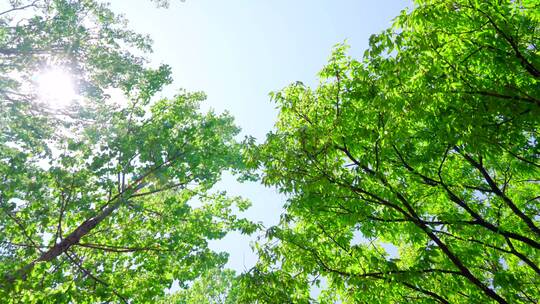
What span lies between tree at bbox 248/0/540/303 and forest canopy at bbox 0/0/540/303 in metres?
0.03

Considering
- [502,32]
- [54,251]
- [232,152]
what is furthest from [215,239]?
[502,32]

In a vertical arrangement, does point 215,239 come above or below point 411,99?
above

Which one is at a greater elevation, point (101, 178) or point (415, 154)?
point (101, 178)

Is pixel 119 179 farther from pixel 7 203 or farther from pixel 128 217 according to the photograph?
pixel 7 203

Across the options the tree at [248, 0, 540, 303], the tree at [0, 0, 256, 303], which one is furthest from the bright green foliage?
the tree at [248, 0, 540, 303]

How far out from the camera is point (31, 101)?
13.9 m

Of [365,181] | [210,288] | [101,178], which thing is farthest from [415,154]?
[210,288]

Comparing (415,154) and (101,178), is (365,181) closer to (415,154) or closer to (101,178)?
(415,154)

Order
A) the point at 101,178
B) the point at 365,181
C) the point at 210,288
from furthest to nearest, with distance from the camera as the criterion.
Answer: the point at 210,288 < the point at 101,178 < the point at 365,181

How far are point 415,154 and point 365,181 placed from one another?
3.46ft

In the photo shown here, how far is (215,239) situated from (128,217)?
323cm

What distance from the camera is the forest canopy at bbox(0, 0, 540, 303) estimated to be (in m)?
4.04

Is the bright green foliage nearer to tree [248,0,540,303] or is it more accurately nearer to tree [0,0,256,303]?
tree [0,0,256,303]

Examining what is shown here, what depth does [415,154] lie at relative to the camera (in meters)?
5.55
